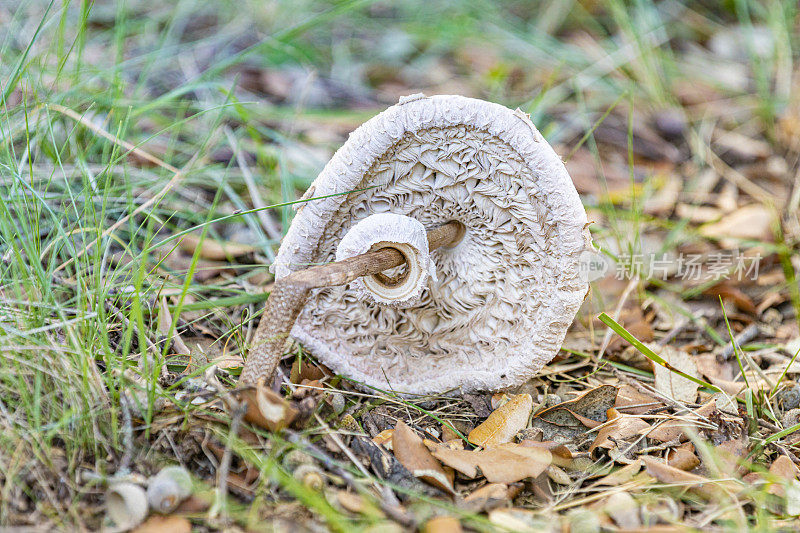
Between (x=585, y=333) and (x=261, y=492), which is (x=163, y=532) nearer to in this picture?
(x=261, y=492)

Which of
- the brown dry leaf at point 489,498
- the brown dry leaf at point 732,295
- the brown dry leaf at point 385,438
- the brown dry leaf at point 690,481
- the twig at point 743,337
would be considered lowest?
the twig at point 743,337

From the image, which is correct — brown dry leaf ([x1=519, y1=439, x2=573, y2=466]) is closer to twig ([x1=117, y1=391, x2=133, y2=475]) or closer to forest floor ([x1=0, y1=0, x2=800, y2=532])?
forest floor ([x1=0, y1=0, x2=800, y2=532])

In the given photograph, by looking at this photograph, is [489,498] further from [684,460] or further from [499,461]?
[684,460]

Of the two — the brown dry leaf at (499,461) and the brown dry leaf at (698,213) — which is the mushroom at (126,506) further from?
the brown dry leaf at (698,213)

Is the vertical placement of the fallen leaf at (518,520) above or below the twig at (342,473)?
below

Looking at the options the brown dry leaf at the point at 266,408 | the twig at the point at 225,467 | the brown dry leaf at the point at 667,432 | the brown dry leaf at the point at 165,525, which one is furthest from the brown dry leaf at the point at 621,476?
the brown dry leaf at the point at 165,525

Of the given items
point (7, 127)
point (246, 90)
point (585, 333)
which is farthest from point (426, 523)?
point (246, 90)

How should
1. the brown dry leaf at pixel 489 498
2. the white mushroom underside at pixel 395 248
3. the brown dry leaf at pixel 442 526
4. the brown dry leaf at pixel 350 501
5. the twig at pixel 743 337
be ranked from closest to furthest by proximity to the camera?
the brown dry leaf at pixel 442 526
the brown dry leaf at pixel 350 501
the brown dry leaf at pixel 489 498
the white mushroom underside at pixel 395 248
the twig at pixel 743 337
